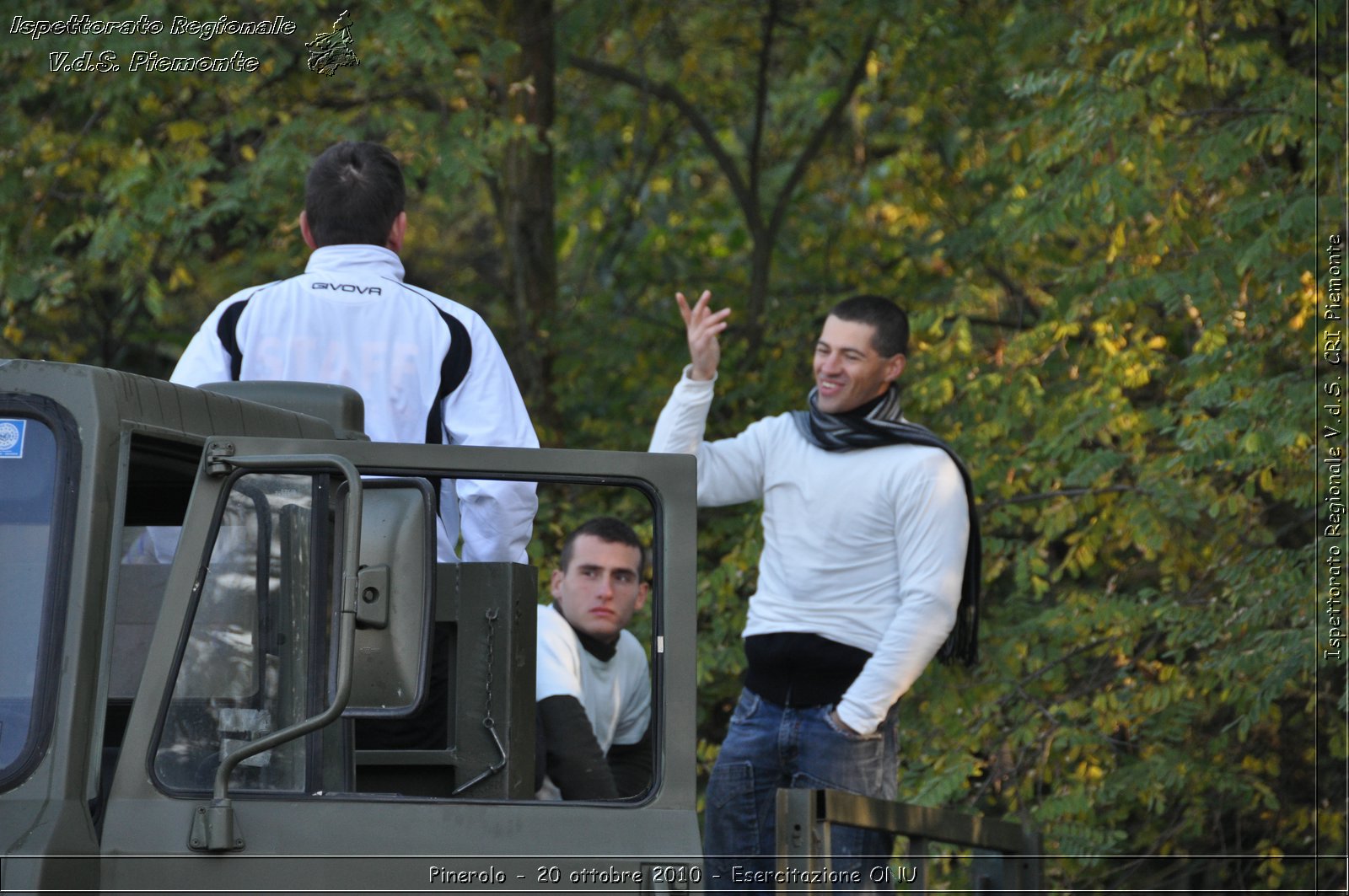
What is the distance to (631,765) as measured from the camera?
4.38 metres

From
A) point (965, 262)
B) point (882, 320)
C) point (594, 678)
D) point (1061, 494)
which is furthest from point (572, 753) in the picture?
point (965, 262)

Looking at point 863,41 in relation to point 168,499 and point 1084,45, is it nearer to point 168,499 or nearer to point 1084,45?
point 1084,45

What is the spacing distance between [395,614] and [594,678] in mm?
1902

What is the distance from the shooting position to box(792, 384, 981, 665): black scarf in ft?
14.6

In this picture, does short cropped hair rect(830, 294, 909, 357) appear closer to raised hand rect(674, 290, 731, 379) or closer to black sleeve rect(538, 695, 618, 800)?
raised hand rect(674, 290, 731, 379)

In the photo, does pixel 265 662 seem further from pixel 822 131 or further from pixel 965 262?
pixel 822 131

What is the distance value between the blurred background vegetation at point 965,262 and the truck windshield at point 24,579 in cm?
406

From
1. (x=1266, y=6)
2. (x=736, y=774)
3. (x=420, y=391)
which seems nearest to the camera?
(x=420, y=391)

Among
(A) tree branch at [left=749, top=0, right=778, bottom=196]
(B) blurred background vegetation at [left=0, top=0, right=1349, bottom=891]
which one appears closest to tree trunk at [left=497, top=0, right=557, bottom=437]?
(B) blurred background vegetation at [left=0, top=0, right=1349, bottom=891]

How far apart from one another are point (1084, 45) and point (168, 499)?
4.89 m

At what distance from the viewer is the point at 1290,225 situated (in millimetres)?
5617

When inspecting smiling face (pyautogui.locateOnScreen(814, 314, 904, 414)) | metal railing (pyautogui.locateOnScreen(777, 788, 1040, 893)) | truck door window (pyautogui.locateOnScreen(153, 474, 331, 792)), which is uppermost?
smiling face (pyautogui.locateOnScreen(814, 314, 904, 414))

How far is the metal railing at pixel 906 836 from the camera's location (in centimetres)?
331

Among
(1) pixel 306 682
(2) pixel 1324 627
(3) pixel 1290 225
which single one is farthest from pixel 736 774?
(3) pixel 1290 225
